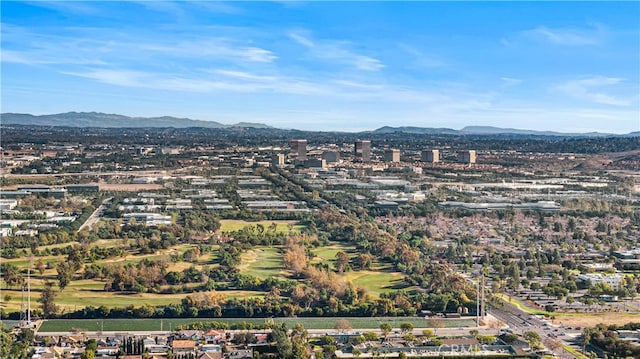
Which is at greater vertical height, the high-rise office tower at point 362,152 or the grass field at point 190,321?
the high-rise office tower at point 362,152

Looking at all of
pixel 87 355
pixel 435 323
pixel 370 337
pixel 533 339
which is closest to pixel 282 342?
pixel 370 337

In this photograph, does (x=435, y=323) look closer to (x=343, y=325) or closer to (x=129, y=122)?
(x=343, y=325)

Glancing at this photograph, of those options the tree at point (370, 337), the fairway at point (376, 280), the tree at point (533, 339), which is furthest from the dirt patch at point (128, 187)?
the tree at point (533, 339)

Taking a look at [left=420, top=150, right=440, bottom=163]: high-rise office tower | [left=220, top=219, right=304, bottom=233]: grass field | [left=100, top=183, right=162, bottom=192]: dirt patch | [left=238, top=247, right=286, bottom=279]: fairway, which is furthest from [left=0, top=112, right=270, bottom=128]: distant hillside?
[left=238, top=247, right=286, bottom=279]: fairway

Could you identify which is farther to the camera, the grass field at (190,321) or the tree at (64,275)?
the tree at (64,275)

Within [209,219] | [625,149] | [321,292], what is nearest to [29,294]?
[321,292]

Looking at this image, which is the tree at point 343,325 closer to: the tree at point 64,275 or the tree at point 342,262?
the tree at point 342,262
